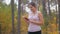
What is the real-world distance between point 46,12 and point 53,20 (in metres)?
0.27

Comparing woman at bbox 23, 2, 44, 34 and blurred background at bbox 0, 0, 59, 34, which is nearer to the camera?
woman at bbox 23, 2, 44, 34

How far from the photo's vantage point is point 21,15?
464cm

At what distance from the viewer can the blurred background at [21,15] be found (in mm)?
4582

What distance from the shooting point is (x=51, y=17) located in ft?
15.3

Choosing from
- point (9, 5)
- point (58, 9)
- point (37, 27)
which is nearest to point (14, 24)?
point (9, 5)

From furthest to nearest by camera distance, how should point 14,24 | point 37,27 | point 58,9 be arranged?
point 14,24 < point 58,9 < point 37,27

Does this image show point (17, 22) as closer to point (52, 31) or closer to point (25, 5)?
point (25, 5)

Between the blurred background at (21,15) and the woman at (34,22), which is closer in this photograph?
the woman at (34,22)

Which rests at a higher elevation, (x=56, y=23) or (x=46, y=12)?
(x=46, y=12)

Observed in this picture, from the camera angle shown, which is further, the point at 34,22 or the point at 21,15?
the point at 21,15

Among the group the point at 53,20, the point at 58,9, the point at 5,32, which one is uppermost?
the point at 58,9

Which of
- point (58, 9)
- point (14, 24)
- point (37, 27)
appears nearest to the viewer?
point (37, 27)

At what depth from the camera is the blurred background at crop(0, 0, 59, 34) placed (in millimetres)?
4582

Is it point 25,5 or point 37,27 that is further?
point 25,5
